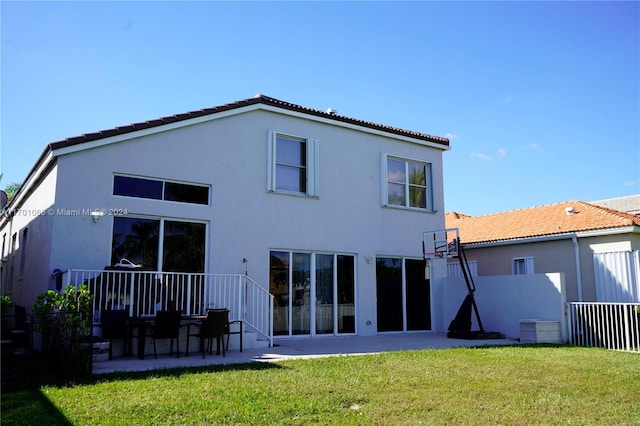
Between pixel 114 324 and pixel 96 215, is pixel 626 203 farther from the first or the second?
pixel 114 324

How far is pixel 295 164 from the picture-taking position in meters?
14.5

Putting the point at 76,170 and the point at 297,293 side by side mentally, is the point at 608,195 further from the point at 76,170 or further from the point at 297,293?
the point at 76,170

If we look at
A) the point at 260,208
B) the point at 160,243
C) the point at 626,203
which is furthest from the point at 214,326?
the point at 626,203

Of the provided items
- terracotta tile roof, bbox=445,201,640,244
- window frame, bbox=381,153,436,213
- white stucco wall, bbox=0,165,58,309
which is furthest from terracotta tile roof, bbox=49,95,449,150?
terracotta tile roof, bbox=445,201,640,244

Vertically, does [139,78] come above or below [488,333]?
above

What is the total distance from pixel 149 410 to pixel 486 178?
1617cm

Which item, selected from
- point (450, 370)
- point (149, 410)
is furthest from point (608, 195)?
point (149, 410)

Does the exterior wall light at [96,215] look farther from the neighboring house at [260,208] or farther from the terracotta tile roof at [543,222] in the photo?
the terracotta tile roof at [543,222]

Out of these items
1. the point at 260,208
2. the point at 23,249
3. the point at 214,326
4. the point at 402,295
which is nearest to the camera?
the point at 214,326

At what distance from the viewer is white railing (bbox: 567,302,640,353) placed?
11.8 metres

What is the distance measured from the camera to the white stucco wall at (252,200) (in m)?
11.1

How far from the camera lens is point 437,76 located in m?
13.8

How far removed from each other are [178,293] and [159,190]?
8.00 feet

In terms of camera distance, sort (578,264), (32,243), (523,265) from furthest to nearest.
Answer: (523,265)
(578,264)
(32,243)
